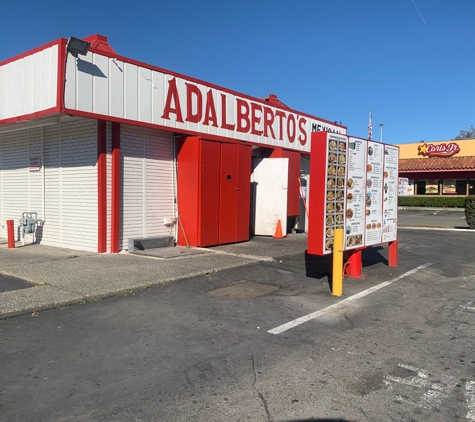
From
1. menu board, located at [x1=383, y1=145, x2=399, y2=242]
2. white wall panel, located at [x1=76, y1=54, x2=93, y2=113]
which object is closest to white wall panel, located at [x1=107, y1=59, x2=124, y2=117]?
white wall panel, located at [x1=76, y1=54, x2=93, y2=113]

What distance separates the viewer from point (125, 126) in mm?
10703

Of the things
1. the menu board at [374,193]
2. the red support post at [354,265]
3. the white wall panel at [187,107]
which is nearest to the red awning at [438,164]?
the white wall panel at [187,107]

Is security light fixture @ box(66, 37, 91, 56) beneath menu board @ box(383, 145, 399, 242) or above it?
above

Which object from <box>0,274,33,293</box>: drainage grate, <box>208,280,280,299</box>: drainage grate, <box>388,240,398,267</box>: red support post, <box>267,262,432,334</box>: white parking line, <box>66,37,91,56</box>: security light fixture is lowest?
<box>267,262,432,334</box>: white parking line

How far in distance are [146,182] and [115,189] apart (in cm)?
110

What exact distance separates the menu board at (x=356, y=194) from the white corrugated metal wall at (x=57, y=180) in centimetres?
587

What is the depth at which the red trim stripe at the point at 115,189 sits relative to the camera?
10281mm

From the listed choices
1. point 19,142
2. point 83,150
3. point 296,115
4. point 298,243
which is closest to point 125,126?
point 83,150

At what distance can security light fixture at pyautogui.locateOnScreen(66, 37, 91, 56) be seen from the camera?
28.1ft

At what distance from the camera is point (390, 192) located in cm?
936

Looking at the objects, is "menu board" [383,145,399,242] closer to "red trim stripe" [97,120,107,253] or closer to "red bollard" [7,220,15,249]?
"red trim stripe" [97,120,107,253]

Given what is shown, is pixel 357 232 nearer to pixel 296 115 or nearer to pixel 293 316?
pixel 293 316

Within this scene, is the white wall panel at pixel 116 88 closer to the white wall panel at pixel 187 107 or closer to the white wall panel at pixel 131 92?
the white wall panel at pixel 187 107

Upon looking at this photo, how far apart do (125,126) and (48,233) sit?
3677 millimetres
